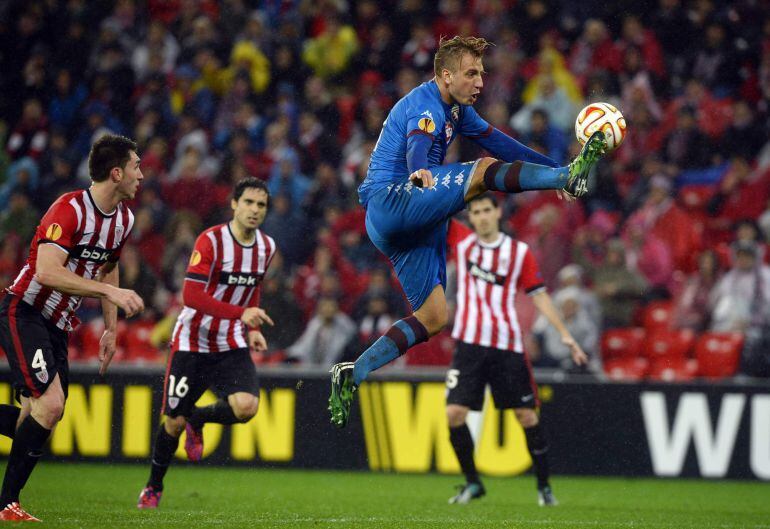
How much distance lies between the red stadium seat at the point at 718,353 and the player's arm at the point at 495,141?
546 centimetres

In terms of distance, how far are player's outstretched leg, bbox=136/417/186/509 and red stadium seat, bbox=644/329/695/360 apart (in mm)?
5823

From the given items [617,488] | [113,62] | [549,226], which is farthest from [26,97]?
[617,488]

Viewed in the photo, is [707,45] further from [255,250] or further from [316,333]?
[255,250]

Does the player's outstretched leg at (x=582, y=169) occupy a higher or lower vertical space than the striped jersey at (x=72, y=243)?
higher

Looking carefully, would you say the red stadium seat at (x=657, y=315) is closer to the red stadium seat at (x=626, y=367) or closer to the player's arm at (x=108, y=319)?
the red stadium seat at (x=626, y=367)

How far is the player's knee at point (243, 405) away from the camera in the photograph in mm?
7977

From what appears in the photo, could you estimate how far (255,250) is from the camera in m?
8.29

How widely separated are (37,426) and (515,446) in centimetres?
563

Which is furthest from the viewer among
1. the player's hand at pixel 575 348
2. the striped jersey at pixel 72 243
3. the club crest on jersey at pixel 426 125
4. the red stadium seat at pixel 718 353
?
the red stadium seat at pixel 718 353

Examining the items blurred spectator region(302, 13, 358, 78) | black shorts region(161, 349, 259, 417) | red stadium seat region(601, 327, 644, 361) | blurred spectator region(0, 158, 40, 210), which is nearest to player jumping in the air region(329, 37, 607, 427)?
black shorts region(161, 349, 259, 417)

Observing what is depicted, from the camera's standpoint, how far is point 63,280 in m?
6.44

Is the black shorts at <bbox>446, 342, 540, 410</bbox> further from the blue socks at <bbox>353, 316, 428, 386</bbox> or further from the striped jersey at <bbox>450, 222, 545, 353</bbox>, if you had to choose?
the blue socks at <bbox>353, 316, 428, 386</bbox>

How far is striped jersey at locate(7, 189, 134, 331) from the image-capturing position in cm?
668

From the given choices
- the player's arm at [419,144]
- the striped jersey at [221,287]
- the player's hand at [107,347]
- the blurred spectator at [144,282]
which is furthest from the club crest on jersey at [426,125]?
the blurred spectator at [144,282]
